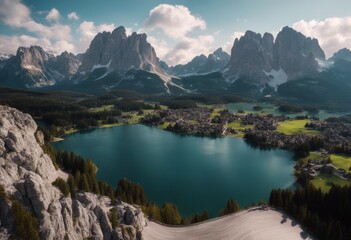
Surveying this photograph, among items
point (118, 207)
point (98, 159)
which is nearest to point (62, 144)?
point (98, 159)

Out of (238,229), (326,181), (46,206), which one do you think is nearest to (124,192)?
(238,229)

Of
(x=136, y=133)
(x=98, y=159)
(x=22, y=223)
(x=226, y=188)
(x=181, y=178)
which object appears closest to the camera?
(x=22, y=223)

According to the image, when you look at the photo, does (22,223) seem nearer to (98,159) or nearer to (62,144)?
(98,159)

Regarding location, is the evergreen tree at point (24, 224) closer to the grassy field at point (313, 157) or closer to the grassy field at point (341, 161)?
the grassy field at point (341, 161)

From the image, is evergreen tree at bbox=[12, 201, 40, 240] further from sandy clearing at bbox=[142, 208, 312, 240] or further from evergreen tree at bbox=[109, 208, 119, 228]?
sandy clearing at bbox=[142, 208, 312, 240]

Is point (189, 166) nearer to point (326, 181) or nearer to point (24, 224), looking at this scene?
point (326, 181)

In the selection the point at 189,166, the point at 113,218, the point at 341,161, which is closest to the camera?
the point at 113,218
